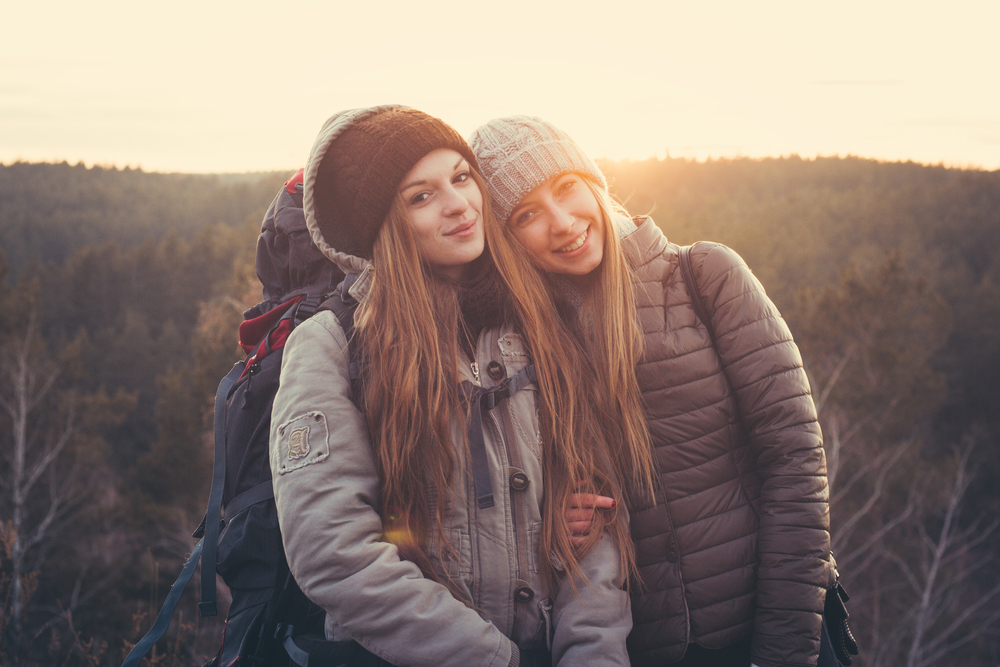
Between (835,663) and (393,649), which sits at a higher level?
(393,649)

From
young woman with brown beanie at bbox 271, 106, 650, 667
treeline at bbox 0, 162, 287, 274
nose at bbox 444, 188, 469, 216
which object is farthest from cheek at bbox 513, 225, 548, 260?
treeline at bbox 0, 162, 287, 274

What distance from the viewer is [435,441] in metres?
1.49

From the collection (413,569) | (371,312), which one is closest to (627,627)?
(413,569)

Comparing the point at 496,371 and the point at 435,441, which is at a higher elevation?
the point at 496,371

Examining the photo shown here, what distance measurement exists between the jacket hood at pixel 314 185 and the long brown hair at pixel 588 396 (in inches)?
15.2

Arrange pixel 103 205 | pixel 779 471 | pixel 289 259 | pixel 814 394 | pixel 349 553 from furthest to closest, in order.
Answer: pixel 103 205 → pixel 814 394 → pixel 289 259 → pixel 779 471 → pixel 349 553

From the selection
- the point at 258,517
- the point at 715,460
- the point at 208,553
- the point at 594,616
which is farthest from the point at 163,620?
the point at 715,460

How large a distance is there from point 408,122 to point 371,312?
533 mm

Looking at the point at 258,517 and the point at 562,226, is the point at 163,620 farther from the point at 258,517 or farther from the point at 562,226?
the point at 562,226

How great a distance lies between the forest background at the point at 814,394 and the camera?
11984mm

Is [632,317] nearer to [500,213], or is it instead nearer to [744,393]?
[744,393]

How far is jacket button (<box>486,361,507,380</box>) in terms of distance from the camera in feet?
5.24

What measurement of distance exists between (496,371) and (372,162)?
25.8 inches

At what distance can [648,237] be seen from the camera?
1871 millimetres
